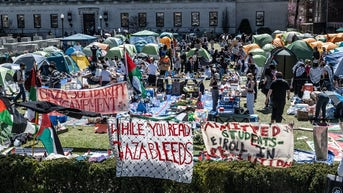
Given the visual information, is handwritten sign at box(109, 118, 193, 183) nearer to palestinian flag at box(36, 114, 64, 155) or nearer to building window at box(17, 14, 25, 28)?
palestinian flag at box(36, 114, 64, 155)

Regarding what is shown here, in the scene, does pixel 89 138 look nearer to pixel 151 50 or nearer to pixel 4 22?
Answer: pixel 151 50

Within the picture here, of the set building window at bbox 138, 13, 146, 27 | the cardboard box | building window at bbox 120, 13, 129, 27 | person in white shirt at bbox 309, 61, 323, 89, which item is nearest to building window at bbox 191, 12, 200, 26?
building window at bbox 138, 13, 146, 27

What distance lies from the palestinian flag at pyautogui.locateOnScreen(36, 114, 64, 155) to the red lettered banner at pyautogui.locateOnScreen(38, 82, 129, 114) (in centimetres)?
150

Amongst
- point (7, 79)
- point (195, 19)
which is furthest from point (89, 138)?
point (195, 19)

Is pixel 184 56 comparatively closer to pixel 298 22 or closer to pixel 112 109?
pixel 112 109

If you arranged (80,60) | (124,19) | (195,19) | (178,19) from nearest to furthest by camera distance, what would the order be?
(80,60)
(195,19)
(178,19)
(124,19)

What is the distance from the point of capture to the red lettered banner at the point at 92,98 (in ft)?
37.9

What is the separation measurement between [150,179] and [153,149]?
49cm

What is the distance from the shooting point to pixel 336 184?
673 centimetres

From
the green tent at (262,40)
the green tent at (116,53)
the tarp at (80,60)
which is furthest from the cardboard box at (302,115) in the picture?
the green tent at (262,40)

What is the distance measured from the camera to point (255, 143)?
8195mm

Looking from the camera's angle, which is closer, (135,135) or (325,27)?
(135,135)

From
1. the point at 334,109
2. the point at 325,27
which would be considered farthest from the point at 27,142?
the point at 325,27

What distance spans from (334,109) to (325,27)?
49.1 m
